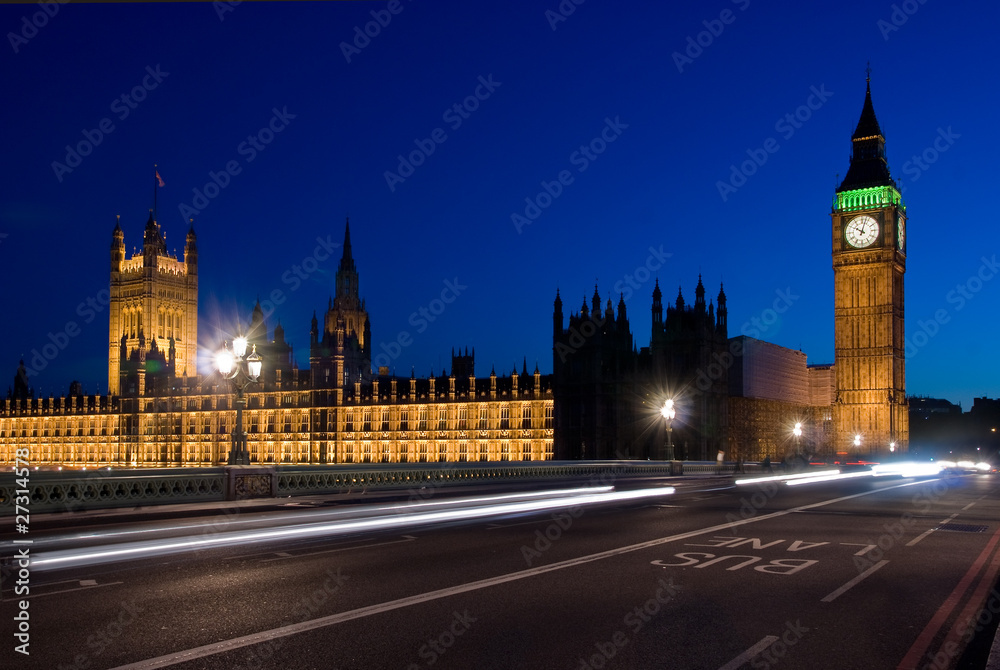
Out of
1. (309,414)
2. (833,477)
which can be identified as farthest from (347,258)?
(833,477)

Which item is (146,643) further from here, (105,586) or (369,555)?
(369,555)

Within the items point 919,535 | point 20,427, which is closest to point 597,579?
point 919,535

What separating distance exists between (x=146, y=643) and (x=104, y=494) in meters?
17.7

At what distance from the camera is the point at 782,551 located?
1520 cm

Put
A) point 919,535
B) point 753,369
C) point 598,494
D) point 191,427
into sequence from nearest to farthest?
point 919,535 → point 598,494 → point 753,369 → point 191,427

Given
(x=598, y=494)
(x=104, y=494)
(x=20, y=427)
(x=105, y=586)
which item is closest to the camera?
(x=105, y=586)

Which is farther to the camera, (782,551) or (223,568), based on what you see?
(782,551)

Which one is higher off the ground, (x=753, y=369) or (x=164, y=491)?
(x=753, y=369)
